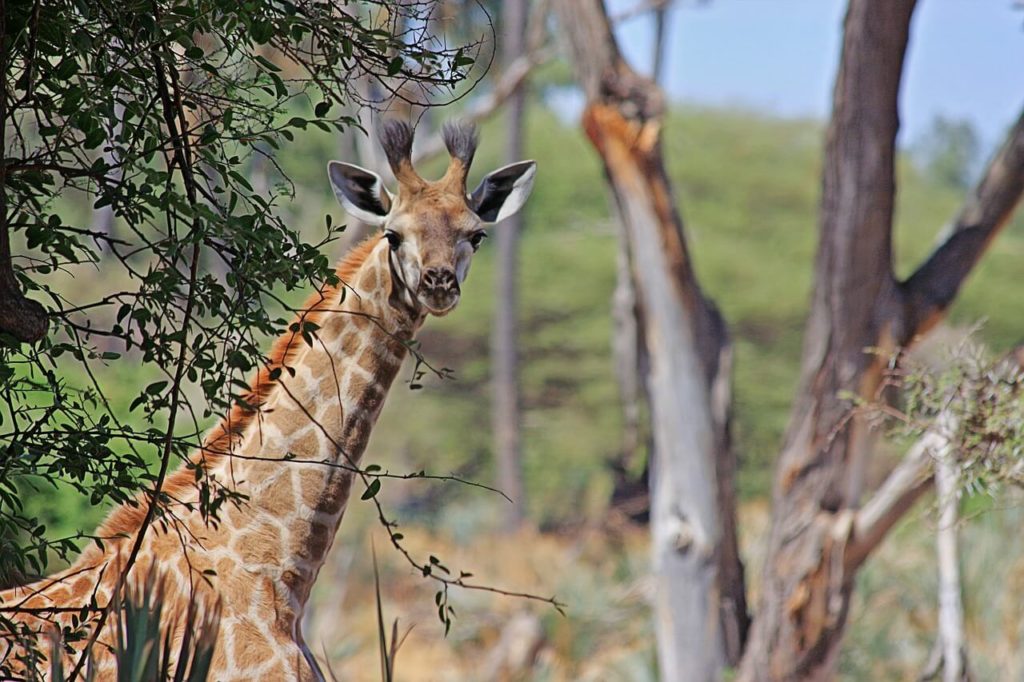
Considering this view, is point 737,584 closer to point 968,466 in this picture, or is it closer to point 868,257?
point 868,257

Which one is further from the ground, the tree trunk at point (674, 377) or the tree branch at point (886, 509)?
the tree trunk at point (674, 377)

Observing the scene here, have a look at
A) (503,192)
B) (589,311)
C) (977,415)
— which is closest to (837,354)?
(977,415)

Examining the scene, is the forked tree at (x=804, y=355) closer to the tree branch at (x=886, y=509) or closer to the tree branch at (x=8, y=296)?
the tree branch at (x=886, y=509)

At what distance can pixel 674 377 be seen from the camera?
887cm

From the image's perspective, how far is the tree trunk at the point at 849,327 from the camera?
7.62 meters

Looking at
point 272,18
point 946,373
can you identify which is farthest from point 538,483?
point 272,18

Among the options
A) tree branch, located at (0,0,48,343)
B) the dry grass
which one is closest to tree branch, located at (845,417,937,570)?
the dry grass

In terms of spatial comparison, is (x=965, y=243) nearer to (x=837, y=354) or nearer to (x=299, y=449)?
(x=837, y=354)

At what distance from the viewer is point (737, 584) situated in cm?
881

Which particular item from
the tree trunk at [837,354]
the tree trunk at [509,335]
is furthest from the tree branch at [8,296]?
the tree trunk at [509,335]

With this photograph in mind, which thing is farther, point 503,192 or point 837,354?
point 837,354

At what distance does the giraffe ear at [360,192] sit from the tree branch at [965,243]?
13.8 feet

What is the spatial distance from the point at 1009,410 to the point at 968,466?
10.1 inches

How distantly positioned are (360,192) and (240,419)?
883mm
